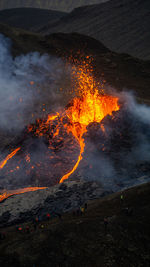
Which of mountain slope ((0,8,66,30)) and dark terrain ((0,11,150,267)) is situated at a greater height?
mountain slope ((0,8,66,30))

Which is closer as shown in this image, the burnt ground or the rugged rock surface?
the burnt ground

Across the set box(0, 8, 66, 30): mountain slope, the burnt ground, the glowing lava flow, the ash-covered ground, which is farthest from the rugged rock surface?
box(0, 8, 66, 30): mountain slope

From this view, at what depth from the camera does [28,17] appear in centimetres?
15975

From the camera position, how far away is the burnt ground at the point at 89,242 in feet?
35.8

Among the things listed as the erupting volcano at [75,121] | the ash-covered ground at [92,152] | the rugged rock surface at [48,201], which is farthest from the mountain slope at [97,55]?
the rugged rock surface at [48,201]

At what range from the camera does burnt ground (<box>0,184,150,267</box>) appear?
35.8 ft

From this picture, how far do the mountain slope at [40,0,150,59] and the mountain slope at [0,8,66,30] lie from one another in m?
23.4

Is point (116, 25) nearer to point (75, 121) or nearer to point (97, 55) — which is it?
point (97, 55)

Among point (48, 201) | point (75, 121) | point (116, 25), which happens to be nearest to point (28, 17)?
point (116, 25)

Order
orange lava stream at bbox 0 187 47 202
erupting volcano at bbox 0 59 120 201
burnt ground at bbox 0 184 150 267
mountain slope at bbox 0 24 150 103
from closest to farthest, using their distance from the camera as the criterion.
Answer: burnt ground at bbox 0 184 150 267, orange lava stream at bbox 0 187 47 202, erupting volcano at bbox 0 59 120 201, mountain slope at bbox 0 24 150 103

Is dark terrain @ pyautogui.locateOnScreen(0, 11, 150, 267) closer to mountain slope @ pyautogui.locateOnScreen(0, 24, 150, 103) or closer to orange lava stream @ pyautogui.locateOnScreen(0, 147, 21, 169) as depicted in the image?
orange lava stream @ pyautogui.locateOnScreen(0, 147, 21, 169)

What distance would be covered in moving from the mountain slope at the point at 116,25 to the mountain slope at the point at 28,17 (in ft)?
76.8

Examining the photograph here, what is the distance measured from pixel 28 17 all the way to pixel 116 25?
3374 inches

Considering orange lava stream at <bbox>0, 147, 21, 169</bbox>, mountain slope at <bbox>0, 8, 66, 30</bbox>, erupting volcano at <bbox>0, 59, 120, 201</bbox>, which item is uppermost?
mountain slope at <bbox>0, 8, 66, 30</bbox>
